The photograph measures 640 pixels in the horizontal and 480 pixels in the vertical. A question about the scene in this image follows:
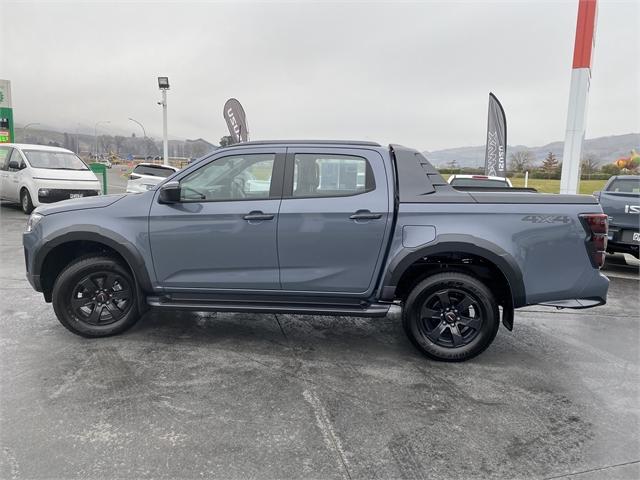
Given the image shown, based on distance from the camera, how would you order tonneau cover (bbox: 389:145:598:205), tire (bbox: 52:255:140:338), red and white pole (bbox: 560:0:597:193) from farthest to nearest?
1. red and white pole (bbox: 560:0:597:193)
2. tire (bbox: 52:255:140:338)
3. tonneau cover (bbox: 389:145:598:205)

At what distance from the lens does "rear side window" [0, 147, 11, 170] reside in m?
12.8

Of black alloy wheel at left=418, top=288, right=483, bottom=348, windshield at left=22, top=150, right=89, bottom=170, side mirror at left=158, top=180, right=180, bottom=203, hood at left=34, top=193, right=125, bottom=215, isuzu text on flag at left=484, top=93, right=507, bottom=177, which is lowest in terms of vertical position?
black alloy wheel at left=418, top=288, right=483, bottom=348

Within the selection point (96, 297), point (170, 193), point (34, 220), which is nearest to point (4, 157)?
point (34, 220)

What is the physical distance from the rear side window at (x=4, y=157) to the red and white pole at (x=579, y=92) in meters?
15.0

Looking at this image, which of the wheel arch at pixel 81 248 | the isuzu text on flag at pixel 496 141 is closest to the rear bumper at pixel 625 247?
the wheel arch at pixel 81 248

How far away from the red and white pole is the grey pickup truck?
849cm

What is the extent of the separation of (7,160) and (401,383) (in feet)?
45.1

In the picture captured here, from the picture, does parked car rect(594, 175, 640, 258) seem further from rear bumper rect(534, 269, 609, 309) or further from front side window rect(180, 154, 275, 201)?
front side window rect(180, 154, 275, 201)

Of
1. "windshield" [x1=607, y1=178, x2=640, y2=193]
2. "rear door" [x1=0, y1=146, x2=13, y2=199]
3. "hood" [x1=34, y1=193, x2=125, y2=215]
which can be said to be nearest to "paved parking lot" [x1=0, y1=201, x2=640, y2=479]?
"hood" [x1=34, y1=193, x2=125, y2=215]

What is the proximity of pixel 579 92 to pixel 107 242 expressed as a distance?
11.1 metres

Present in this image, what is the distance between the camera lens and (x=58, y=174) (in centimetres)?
1188

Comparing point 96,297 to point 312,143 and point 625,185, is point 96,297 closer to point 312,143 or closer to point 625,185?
point 312,143

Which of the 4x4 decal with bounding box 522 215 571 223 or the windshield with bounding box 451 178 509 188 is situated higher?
the windshield with bounding box 451 178 509 188

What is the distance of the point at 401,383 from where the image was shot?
3.52 metres
